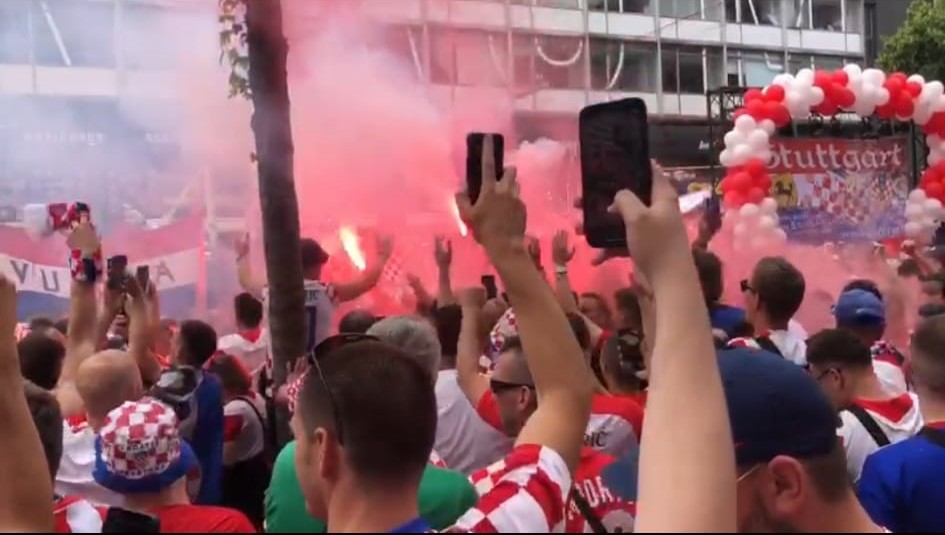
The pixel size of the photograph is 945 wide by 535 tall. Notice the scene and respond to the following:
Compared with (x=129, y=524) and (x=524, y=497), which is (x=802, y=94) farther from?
(x=129, y=524)

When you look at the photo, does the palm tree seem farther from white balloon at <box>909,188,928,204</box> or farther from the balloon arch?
white balloon at <box>909,188,928,204</box>

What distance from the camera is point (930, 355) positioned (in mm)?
2934

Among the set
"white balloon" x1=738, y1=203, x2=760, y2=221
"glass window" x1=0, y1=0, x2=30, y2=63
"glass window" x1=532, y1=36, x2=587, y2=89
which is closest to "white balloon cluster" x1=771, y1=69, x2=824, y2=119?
"white balloon" x1=738, y1=203, x2=760, y2=221

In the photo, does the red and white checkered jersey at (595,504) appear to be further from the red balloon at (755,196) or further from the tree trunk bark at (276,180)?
the red balloon at (755,196)

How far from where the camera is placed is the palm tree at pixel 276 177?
4895mm

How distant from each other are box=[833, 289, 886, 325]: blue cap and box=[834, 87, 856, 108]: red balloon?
292 inches

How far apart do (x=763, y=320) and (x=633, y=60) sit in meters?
26.5

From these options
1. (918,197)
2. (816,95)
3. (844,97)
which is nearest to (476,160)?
(816,95)

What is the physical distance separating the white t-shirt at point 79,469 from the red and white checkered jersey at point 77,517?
26.2 inches

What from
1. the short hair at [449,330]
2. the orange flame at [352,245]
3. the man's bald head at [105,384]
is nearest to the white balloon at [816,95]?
the orange flame at [352,245]

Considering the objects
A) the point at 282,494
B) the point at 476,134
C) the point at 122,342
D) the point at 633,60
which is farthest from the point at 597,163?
the point at 633,60

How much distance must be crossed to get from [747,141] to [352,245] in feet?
14.0

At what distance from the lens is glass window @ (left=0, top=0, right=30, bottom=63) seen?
11898mm

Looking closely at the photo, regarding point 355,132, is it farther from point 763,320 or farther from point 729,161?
point 763,320
